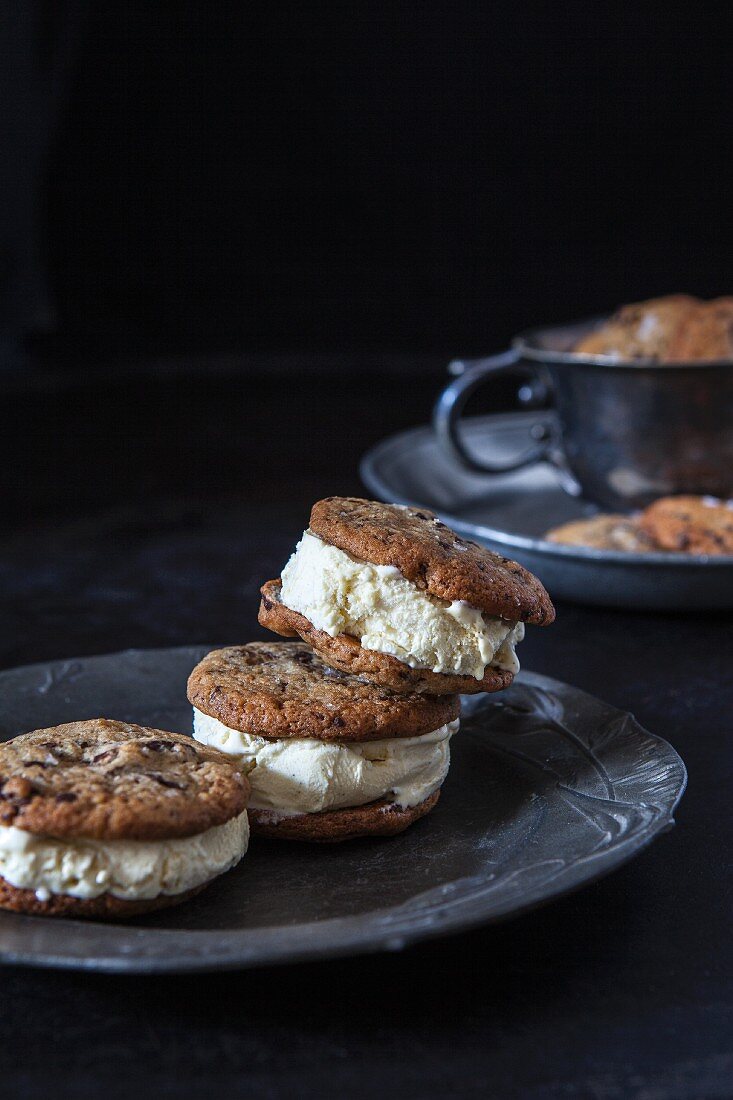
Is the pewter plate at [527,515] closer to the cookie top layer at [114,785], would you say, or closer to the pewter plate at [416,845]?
the pewter plate at [416,845]

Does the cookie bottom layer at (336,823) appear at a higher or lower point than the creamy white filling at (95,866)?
lower

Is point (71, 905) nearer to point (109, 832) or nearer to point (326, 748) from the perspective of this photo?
point (109, 832)

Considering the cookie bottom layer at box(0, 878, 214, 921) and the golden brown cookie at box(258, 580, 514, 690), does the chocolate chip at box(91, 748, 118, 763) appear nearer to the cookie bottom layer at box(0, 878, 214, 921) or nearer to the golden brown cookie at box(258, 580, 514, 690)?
the cookie bottom layer at box(0, 878, 214, 921)

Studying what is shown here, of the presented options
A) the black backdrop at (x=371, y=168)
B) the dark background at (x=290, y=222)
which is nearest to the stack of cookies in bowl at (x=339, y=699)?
the dark background at (x=290, y=222)

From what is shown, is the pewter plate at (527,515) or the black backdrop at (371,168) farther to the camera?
the black backdrop at (371,168)

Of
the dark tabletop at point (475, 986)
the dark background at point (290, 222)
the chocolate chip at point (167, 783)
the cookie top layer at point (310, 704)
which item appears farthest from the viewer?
the dark background at point (290, 222)

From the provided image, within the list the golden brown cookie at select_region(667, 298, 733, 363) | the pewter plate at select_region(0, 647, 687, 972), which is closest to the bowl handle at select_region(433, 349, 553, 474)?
the golden brown cookie at select_region(667, 298, 733, 363)

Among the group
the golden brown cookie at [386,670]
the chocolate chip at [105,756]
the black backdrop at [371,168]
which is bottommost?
the chocolate chip at [105,756]

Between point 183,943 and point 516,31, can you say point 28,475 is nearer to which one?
point 516,31

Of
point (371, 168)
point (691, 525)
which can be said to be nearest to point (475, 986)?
point (691, 525)
